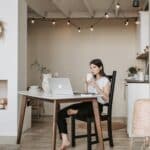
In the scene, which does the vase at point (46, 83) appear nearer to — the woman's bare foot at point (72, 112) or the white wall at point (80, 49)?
the woman's bare foot at point (72, 112)

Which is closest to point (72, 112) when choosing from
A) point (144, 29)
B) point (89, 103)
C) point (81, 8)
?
point (89, 103)

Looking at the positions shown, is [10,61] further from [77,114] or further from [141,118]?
[141,118]

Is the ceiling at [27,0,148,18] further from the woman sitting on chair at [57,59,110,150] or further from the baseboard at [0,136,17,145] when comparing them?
the baseboard at [0,136,17,145]

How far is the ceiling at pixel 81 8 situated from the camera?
7414mm

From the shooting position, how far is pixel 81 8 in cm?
824

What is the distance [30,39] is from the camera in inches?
359

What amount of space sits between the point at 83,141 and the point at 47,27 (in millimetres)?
4439

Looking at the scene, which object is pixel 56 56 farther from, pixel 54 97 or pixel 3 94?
pixel 54 97

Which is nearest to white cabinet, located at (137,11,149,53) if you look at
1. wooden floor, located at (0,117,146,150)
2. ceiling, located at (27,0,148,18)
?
ceiling, located at (27,0,148,18)

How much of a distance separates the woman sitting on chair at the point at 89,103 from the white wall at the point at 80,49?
4104 millimetres

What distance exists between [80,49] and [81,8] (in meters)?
1.24

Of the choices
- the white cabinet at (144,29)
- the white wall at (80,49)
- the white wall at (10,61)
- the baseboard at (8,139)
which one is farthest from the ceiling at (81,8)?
the baseboard at (8,139)

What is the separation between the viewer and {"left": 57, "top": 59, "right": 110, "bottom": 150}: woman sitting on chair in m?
4.67

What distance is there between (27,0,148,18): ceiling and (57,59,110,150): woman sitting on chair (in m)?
2.62
